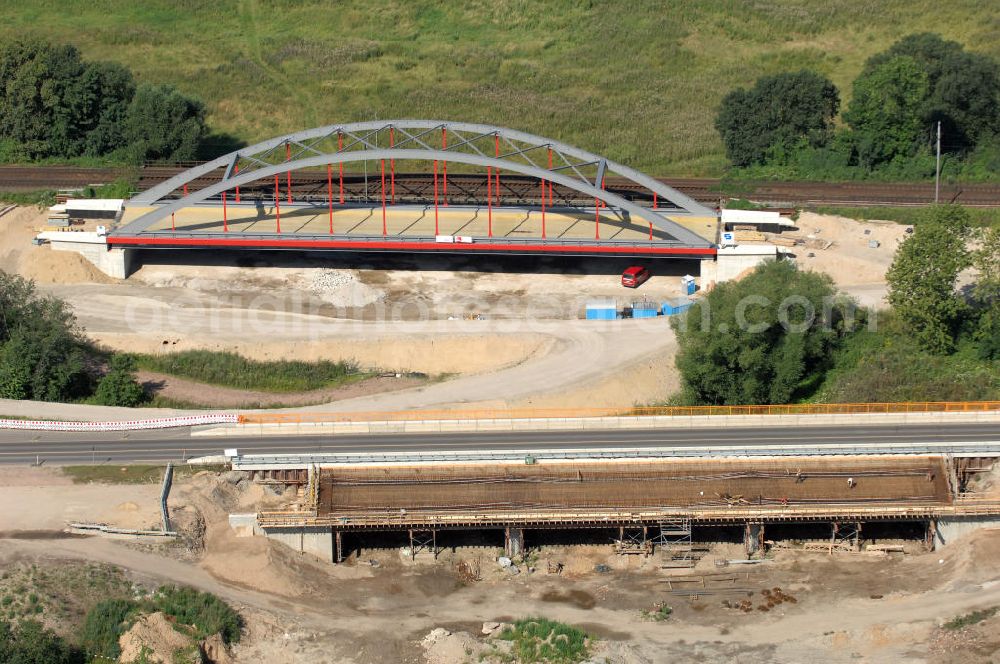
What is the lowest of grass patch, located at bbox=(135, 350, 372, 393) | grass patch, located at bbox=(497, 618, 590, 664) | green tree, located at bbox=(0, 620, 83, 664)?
grass patch, located at bbox=(497, 618, 590, 664)

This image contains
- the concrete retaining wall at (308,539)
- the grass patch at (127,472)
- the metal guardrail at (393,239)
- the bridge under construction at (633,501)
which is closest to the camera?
the bridge under construction at (633,501)

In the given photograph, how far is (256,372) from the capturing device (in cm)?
8169

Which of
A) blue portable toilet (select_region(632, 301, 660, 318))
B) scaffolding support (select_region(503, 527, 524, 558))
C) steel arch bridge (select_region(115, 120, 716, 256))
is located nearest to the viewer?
scaffolding support (select_region(503, 527, 524, 558))

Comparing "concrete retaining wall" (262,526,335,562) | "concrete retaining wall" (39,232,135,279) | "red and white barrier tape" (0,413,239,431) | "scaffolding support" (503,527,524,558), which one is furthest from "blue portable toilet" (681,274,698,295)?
"concrete retaining wall" (39,232,135,279)

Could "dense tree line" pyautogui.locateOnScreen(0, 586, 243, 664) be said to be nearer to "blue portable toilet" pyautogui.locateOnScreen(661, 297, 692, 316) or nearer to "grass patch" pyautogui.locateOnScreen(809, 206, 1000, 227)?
"blue portable toilet" pyautogui.locateOnScreen(661, 297, 692, 316)

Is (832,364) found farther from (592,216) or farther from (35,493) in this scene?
(35,493)

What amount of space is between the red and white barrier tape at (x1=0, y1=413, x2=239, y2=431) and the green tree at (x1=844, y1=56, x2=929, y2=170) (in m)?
57.9

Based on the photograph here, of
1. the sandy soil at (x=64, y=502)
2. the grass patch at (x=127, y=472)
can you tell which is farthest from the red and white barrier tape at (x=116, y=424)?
the sandy soil at (x=64, y=502)

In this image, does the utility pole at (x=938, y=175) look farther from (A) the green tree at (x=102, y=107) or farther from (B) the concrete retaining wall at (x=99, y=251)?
(A) the green tree at (x=102, y=107)

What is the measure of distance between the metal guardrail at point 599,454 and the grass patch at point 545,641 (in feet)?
33.3

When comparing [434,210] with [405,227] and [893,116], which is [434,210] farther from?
[893,116]

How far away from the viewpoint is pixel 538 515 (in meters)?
63.8

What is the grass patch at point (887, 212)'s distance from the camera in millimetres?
94938

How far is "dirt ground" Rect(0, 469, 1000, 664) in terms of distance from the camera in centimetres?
5741
